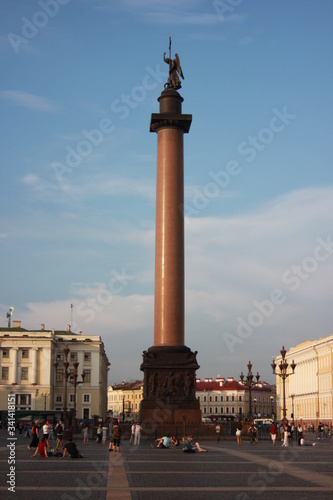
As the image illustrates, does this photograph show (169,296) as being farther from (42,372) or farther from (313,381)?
(313,381)

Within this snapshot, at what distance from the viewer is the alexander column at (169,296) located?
135ft

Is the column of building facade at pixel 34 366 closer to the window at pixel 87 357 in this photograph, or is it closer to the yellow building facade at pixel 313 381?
the window at pixel 87 357

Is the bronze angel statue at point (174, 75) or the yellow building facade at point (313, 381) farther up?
the bronze angel statue at point (174, 75)

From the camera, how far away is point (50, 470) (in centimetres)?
2294

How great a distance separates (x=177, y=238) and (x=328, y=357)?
6901 centimetres

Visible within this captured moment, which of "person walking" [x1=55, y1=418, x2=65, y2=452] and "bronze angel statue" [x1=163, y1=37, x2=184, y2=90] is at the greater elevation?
"bronze angel statue" [x1=163, y1=37, x2=184, y2=90]

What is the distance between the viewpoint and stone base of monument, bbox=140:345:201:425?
134 feet

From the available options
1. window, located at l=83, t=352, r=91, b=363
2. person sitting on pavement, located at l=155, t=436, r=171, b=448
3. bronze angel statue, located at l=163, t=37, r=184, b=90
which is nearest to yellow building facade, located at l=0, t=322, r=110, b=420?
window, located at l=83, t=352, r=91, b=363

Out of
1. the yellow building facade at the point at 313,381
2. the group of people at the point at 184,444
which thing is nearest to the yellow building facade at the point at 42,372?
the yellow building facade at the point at 313,381

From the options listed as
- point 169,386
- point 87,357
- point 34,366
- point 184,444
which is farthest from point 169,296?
point 87,357

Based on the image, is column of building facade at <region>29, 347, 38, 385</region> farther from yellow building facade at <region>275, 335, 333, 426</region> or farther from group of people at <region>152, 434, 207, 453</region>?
group of people at <region>152, 434, 207, 453</region>

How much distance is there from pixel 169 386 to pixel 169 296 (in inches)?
205

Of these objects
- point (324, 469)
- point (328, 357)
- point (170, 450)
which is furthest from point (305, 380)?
point (324, 469)

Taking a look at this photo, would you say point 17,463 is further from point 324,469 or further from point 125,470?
point 324,469
